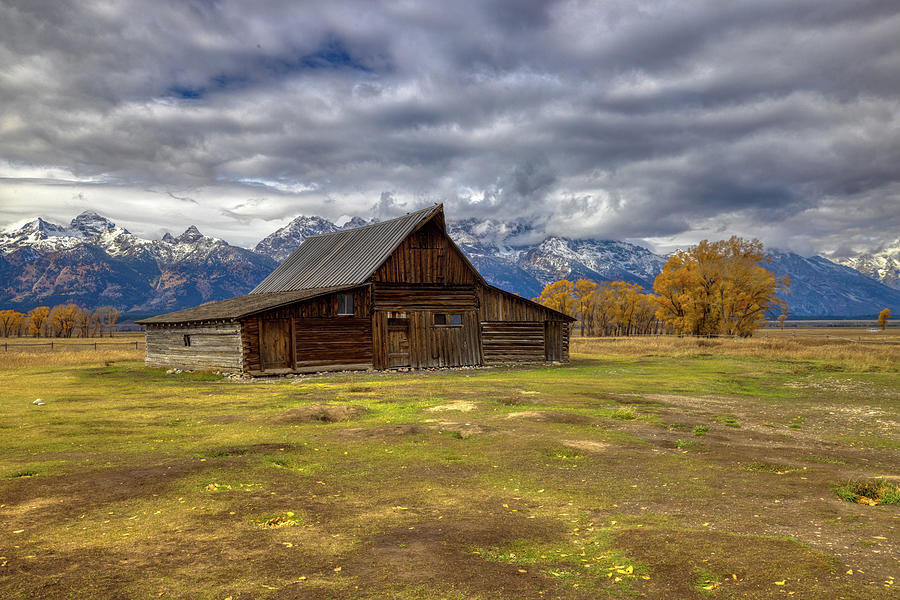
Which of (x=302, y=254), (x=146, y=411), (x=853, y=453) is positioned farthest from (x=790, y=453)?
(x=302, y=254)

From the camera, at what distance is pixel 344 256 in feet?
150

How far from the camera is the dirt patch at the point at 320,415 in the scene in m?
17.1

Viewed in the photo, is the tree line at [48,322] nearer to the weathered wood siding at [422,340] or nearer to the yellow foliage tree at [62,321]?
the yellow foliage tree at [62,321]

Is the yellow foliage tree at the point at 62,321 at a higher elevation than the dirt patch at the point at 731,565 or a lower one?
higher

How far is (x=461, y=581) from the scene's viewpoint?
252 inches

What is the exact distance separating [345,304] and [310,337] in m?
3.13

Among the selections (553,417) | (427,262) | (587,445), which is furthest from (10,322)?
(587,445)

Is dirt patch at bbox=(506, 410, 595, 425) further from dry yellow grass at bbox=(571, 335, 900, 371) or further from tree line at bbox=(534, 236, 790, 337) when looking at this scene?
tree line at bbox=(534, 236, 790, 337)

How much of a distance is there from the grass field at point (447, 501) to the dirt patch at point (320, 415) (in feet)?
0.39

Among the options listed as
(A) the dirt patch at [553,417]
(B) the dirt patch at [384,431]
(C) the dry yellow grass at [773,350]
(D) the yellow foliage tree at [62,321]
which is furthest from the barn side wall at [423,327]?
(D) the yellow foliage tree at [62,321]

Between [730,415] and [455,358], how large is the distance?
23.6 metres

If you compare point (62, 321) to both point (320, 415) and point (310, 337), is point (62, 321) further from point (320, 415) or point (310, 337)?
point (320, 415)

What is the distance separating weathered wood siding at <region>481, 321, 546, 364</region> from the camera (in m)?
42.8

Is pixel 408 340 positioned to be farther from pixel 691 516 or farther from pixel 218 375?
pixel 691 516
